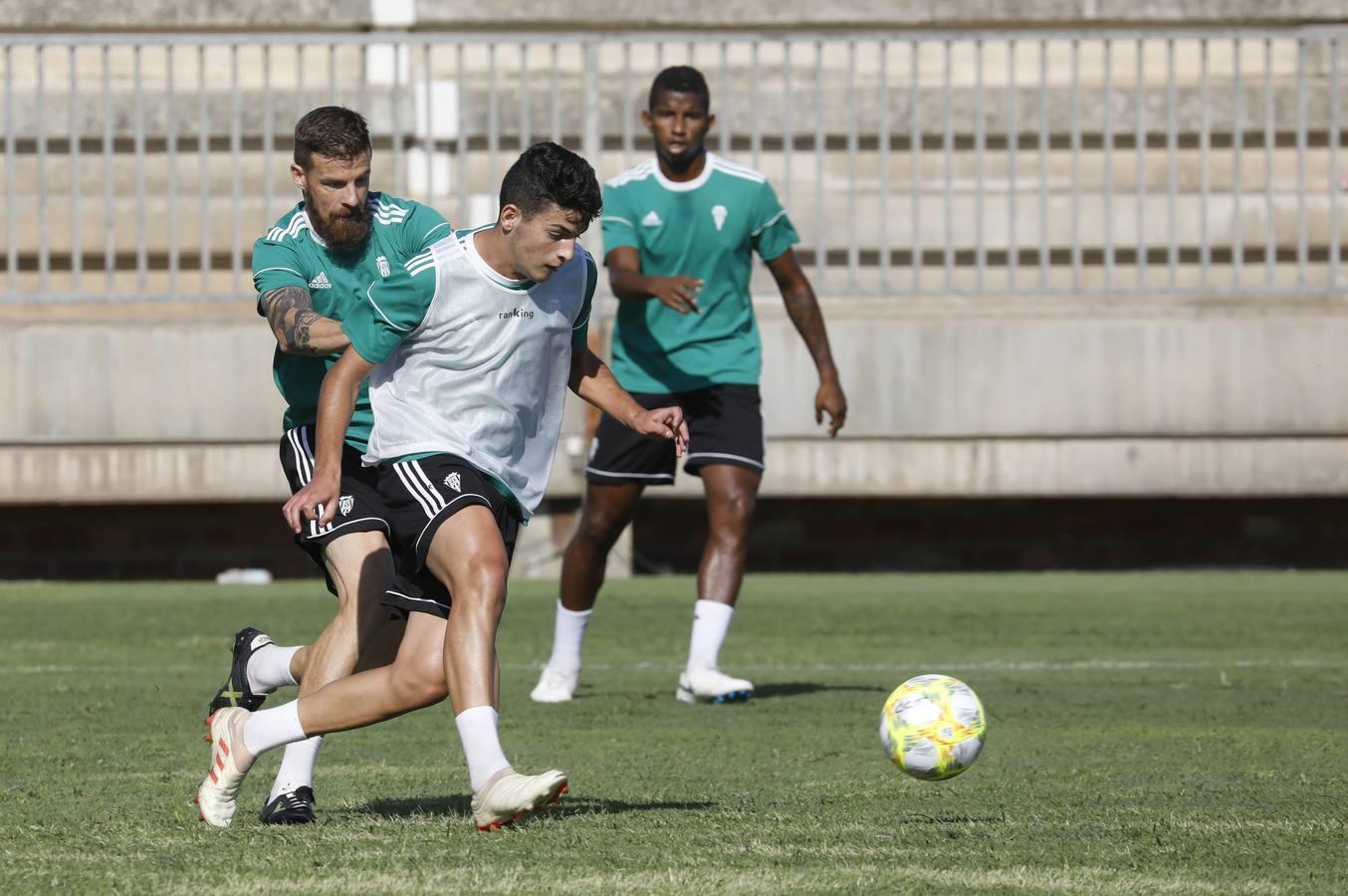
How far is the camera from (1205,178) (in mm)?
13094

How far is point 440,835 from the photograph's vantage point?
14.5 feet

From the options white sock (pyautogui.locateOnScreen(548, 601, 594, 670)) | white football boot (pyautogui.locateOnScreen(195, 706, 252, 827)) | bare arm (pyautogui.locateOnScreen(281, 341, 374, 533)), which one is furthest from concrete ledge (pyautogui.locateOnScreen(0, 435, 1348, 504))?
white football boot (pyautogui.locateOnScreen(195, 706, 252, 827))

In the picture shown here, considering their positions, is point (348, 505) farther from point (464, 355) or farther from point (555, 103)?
point (555, 103)

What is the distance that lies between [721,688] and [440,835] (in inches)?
124

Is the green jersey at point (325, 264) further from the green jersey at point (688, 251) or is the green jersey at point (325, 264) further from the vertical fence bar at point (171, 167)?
the vertical fence bar at point (171, 167)

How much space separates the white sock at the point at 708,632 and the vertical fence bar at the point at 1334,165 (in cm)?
650

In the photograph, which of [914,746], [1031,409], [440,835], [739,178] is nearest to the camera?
[440,835]

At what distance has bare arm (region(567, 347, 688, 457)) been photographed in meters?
5.14

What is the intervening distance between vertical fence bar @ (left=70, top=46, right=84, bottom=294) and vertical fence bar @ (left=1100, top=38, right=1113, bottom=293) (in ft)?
20.8

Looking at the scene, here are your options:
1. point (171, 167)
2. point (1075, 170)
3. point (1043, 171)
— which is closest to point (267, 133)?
point (171, 167)

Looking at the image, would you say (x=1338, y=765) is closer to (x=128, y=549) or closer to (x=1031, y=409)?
(x=1031, y=409)

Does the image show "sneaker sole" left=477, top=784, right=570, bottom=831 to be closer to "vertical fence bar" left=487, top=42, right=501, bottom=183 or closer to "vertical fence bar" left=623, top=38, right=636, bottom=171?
"vertical fence bar" left=487, top=42, right=501, bottom=183

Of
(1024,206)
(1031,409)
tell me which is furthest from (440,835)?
(1024,206)

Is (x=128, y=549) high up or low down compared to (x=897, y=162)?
down
